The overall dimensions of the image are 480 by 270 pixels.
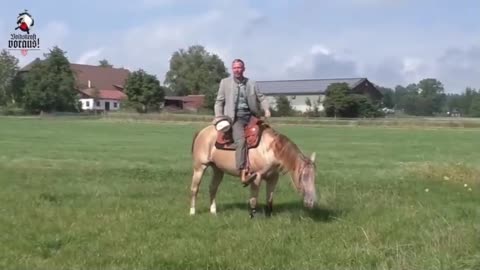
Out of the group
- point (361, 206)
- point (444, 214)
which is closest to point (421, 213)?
point (444, 214)

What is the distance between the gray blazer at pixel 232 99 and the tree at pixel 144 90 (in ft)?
369

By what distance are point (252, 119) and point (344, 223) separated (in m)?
2.45

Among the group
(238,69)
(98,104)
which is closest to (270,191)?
(238,69)

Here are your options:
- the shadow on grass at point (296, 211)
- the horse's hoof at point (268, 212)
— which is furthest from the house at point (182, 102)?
the horse's hoof at point (268, 212)

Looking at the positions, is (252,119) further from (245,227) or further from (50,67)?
(50,67)

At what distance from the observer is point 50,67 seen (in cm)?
12575

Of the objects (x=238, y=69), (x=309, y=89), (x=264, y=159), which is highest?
(x=309, y=89)

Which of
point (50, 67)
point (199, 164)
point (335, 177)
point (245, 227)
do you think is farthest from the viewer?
point (50, 67)

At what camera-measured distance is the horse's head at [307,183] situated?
1004cm

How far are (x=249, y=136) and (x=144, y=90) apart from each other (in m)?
114

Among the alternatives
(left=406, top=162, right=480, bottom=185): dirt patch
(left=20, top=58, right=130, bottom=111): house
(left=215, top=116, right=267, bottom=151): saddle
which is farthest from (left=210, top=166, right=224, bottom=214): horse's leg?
(left=20, top=58, right=130, bottom=111): house

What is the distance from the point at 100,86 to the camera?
546 ft

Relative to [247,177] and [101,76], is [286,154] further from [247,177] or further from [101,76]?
[101,76]

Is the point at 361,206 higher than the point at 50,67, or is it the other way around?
the point at 50,67
